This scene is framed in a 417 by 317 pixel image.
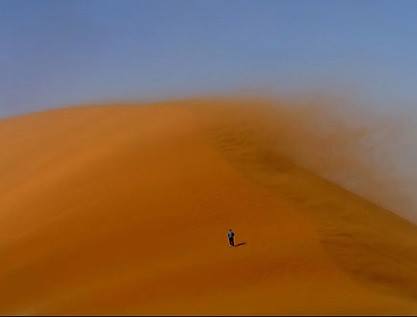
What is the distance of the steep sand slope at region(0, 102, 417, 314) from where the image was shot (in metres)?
16.8

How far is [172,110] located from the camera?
37.3 m

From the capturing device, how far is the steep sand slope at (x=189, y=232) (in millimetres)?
16797

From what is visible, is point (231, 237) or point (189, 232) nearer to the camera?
point (231, 237)

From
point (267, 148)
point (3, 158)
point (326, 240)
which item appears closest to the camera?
point (326, 240)

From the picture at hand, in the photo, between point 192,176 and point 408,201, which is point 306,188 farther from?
point 408,201

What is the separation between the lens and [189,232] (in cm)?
2138

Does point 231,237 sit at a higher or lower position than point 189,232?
lower

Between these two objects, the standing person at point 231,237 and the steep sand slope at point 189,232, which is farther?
the standing person at point 231,237

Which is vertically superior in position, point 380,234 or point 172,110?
point 172,110

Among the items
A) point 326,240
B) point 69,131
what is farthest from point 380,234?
point 69,131

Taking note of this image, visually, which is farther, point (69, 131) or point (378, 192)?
point (69, 131)

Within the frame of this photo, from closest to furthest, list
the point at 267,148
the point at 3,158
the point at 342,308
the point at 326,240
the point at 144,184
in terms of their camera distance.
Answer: the point at 342,308 < the point at 326,240 < the point at 144,184 < the point at 267,148 < the point at 3,158

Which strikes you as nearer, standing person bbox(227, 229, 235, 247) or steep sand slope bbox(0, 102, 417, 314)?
steep sand slope bbox(0, 102, 417, 314)

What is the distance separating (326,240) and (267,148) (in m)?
10.9
